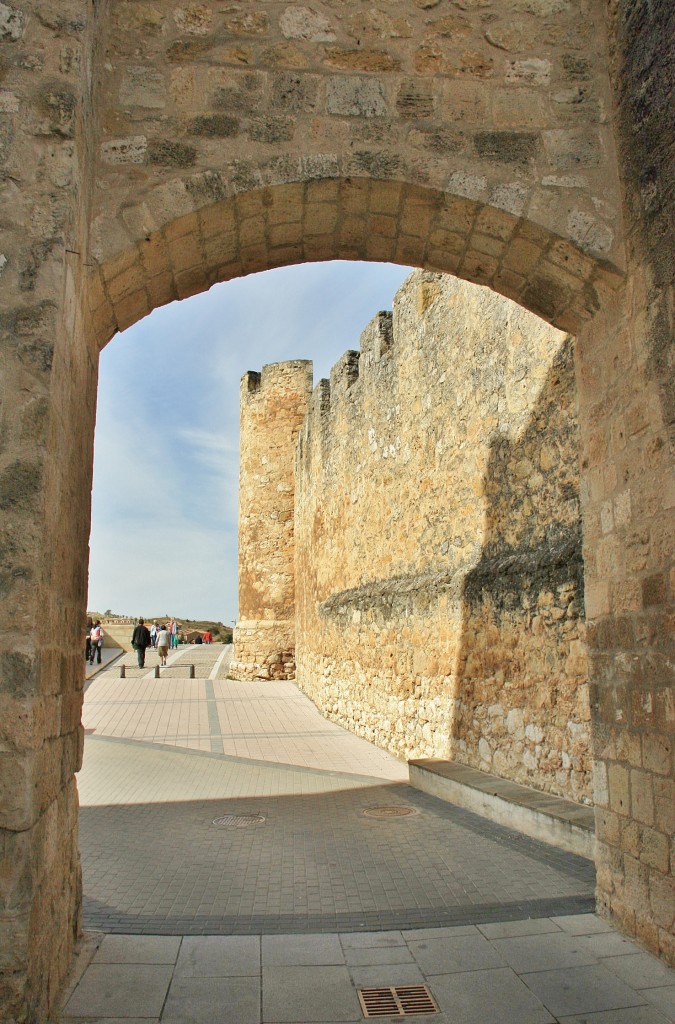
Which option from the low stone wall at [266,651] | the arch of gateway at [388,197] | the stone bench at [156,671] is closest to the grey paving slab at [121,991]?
the arch of gateway at [388,197]

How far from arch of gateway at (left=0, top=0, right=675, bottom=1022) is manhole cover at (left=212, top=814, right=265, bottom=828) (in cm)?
254

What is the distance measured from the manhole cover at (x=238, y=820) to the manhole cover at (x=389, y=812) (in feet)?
2.76

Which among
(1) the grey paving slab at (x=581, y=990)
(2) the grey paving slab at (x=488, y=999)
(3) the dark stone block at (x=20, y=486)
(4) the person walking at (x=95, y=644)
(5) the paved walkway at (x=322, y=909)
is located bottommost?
(5) the paved walkway at (x=322, y=909)

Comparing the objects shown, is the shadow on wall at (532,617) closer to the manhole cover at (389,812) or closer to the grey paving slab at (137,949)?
the manhole cover at (389,812)

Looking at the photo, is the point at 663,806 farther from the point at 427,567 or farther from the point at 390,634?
the point at 390,634

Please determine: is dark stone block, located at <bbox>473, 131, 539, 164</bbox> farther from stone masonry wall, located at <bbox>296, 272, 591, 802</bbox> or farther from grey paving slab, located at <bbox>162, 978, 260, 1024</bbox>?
grey paving slab, located at <bbox>162, 978, 260, 1024</bbox>

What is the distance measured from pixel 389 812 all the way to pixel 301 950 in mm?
2770

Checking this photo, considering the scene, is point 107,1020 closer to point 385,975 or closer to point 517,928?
point 385,975

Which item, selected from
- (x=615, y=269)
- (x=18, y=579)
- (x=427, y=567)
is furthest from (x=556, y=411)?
(x=18, y=579)

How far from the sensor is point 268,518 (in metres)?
17.6

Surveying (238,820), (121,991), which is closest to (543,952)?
(121,991)

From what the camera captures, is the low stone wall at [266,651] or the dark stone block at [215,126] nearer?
the dark stone block at [215,126]

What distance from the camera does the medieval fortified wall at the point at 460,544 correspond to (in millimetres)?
5305

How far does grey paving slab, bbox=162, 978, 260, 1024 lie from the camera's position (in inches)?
101
